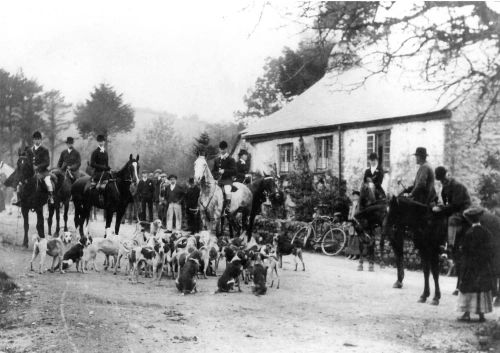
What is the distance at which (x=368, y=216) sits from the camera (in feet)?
42.8

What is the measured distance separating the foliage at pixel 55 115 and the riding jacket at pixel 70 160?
4.27 feet

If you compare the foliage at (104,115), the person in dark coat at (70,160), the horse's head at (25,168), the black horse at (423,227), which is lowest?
the black horse at (423,227)

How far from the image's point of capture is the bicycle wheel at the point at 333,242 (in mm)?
14992

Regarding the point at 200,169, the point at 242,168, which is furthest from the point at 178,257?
the point at 242,168

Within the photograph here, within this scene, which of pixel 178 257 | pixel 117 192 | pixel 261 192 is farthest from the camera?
pixel 261 192

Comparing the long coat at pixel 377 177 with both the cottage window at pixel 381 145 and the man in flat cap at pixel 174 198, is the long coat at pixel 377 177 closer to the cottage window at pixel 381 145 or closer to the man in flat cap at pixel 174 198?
the cottage window at pixel 381 145

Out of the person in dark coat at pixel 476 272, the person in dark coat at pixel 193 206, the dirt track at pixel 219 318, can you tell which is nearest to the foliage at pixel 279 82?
the person in dark coat at pixel 193 206

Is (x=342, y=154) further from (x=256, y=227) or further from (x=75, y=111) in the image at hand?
(x=75, y=111)

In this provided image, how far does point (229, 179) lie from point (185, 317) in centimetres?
784

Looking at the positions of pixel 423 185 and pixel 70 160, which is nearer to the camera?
pixel 423 185

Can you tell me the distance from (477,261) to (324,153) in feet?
48.2

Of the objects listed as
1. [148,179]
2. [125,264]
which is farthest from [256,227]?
[125,264]

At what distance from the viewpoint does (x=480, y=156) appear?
16.4 meters

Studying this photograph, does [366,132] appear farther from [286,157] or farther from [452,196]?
[452,196]
